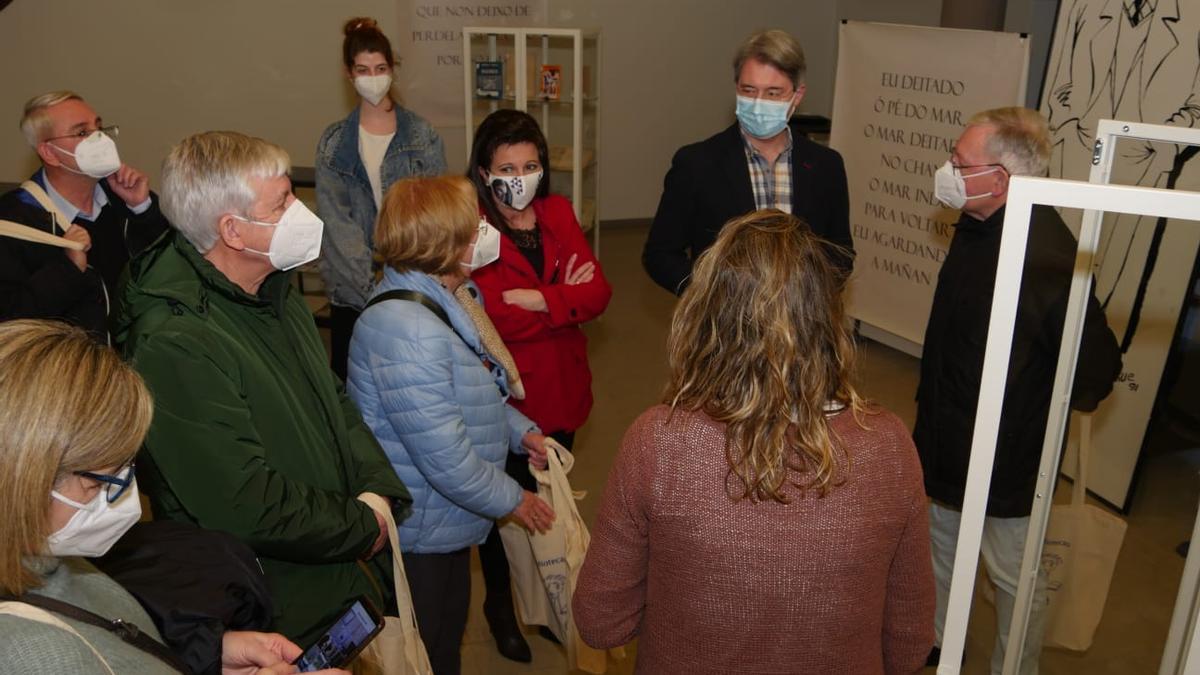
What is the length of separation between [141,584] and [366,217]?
2.64 meters

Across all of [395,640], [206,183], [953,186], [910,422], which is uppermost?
[206,183]

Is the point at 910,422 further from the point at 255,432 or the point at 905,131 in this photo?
the point at 255,432

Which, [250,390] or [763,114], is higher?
[763,114]

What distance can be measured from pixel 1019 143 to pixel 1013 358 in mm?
1221

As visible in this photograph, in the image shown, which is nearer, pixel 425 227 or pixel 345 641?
pixel 345 641

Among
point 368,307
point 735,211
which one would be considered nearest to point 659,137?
point 735,211

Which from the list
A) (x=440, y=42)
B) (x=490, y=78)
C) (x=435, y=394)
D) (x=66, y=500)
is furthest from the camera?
Result: (x=440, y=42)

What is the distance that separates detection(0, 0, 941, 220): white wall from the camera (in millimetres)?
6809

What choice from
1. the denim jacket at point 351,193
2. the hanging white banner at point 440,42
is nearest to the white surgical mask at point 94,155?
the denim jacket at point 351,193

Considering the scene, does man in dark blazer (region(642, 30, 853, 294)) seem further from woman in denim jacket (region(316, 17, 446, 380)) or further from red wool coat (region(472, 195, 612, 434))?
woman in denim jacket (region(316, 17, 446, 380))

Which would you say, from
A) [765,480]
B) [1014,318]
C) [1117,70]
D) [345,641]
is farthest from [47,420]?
[1117,70]

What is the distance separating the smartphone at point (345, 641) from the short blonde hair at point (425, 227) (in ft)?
2.86

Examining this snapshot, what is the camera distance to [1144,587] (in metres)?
2.06

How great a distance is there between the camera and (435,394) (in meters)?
2.33
